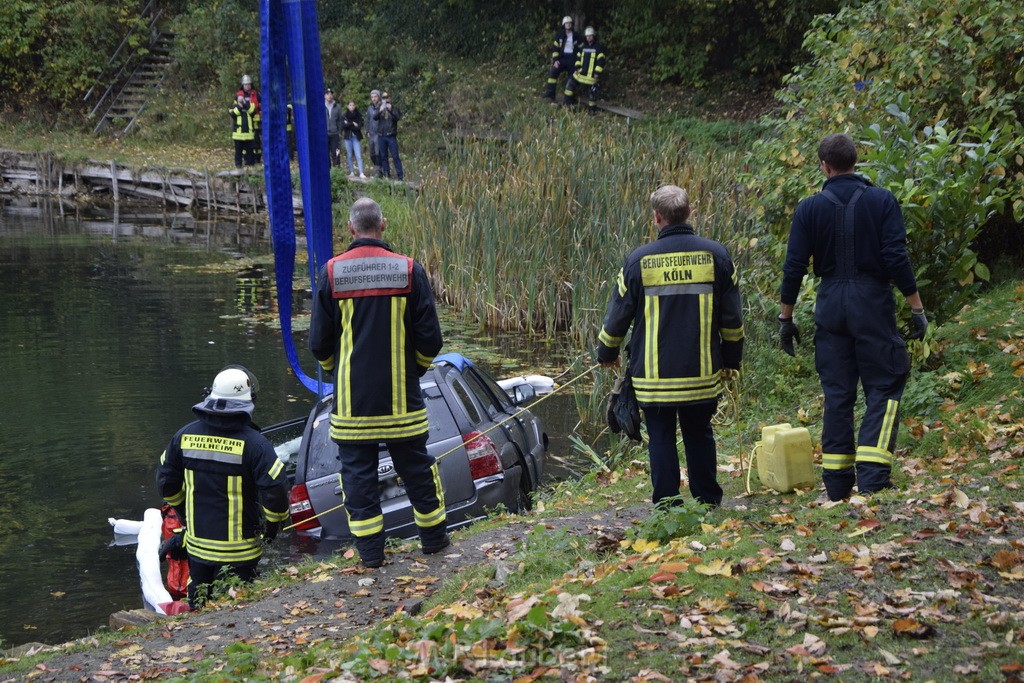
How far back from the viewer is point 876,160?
351 inches

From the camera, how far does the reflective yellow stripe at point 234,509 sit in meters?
7.01

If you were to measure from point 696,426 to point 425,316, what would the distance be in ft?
5.35

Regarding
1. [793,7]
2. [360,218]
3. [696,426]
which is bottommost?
[696,426]

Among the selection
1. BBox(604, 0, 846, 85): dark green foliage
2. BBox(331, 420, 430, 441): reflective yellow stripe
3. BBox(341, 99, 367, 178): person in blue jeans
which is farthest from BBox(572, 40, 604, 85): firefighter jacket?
BBox(331, 420, 430, 441): reflective yellow stripe

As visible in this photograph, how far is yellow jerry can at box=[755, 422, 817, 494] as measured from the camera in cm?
681

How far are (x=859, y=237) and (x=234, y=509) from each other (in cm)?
396

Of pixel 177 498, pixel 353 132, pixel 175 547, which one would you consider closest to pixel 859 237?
pixel 177 498

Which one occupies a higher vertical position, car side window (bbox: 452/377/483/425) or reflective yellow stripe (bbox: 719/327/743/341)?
reflective yellow stripe (bbox: 719/327/743/341)

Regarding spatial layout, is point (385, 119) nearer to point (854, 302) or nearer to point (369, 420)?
point (369, 420)

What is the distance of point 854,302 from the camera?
6.18 m

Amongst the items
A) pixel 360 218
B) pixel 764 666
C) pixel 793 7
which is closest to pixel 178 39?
pixel 793 7

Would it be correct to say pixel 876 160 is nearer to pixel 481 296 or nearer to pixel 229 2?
pixel 481 296

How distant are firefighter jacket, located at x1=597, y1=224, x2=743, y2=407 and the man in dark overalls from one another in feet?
1.37

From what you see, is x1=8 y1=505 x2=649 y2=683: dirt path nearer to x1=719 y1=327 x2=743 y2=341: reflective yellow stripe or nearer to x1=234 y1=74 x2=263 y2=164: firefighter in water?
x1=719 y1=327 x2=743 y2=341: reflective yellow stripe
